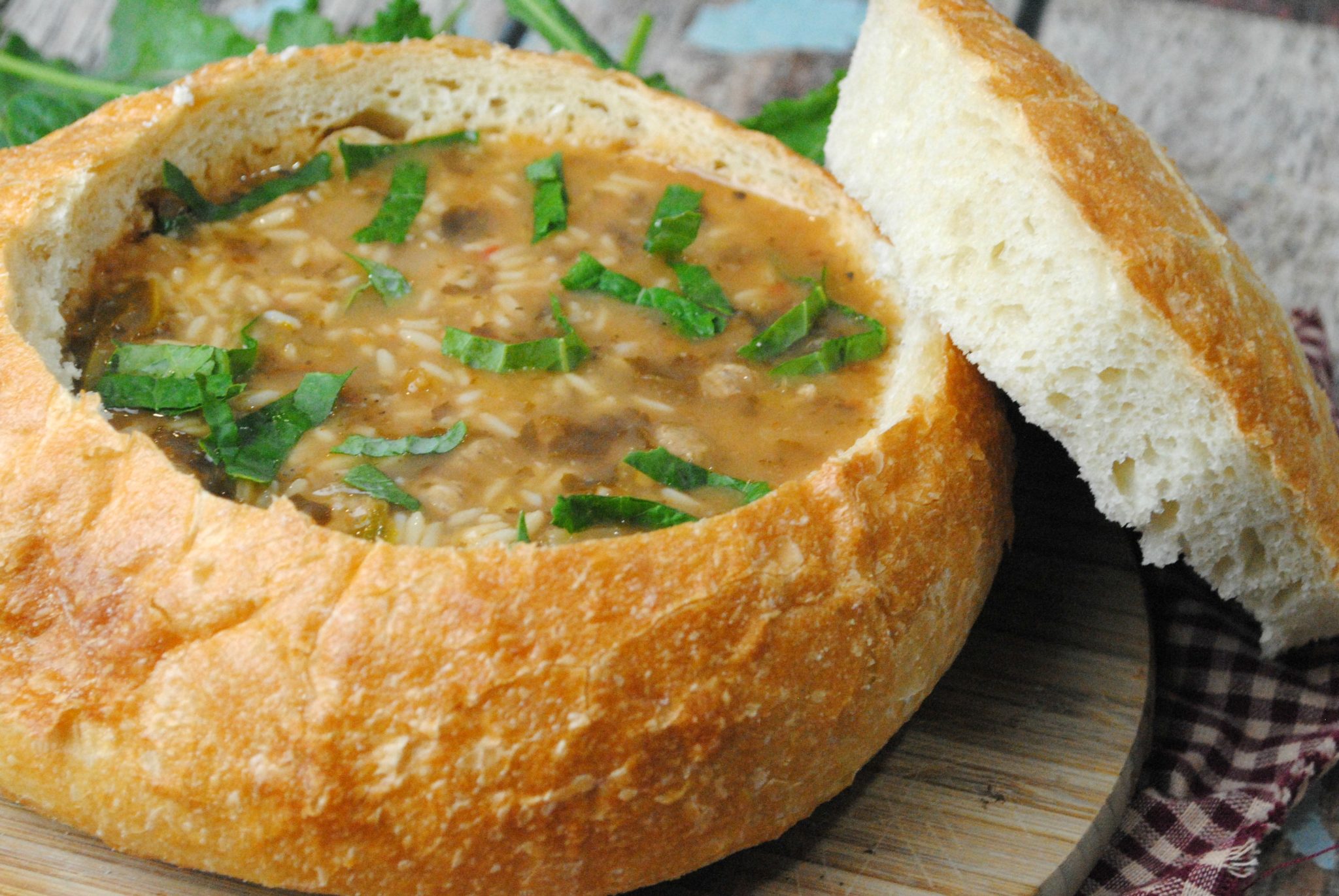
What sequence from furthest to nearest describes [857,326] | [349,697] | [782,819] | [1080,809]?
[857,326] < [1080,809] < [782,819] < [349,697]

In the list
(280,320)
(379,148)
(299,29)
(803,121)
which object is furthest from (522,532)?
(299,29)

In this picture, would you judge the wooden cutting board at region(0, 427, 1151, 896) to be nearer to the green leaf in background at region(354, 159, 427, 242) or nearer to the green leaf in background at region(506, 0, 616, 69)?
the green leaf in background at region(354, 159, 427, 242)

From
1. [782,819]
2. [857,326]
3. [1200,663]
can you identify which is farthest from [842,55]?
[782,819]

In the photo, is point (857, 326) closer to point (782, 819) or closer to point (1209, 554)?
point (1209, 554)

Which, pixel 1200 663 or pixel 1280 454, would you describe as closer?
pixel 1280 454

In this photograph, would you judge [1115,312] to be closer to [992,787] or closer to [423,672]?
[992,787]

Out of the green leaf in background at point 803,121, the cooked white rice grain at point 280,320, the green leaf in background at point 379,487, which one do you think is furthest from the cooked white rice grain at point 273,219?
the green leaf in background at point 803,121
